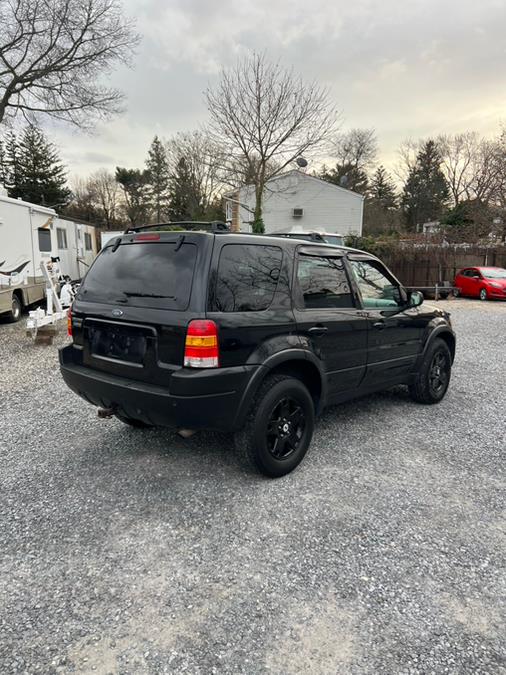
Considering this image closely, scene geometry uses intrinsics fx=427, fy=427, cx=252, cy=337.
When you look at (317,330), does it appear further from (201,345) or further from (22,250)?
(22,250)

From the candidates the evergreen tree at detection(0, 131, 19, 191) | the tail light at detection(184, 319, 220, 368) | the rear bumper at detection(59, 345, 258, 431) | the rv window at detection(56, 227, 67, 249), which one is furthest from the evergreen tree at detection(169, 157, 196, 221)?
the tail light at detection(184, 319, 220, 368)

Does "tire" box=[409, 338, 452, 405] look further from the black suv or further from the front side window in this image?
the black suv

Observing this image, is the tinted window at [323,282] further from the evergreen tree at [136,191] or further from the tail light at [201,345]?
the evergreen tree at [136,191]

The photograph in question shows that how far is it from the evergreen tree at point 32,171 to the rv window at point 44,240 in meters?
31.2

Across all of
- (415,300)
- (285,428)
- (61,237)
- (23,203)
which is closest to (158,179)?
(61,237)

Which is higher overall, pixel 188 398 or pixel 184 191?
pixel 184 191

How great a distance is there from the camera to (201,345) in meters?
2.74

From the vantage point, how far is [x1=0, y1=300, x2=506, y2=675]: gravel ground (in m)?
1.88

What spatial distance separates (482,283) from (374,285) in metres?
15.9

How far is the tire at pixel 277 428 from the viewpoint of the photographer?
3.06m

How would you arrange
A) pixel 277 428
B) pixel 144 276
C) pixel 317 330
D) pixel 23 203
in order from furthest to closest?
pixel 23 203 < pixel 317 330 < pixel 277 428 < pixel 144 276

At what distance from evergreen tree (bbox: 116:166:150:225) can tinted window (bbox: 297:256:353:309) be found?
4323cm

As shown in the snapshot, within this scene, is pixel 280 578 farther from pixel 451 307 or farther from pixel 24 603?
pixel 451 307

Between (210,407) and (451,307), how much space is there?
1506 cm
